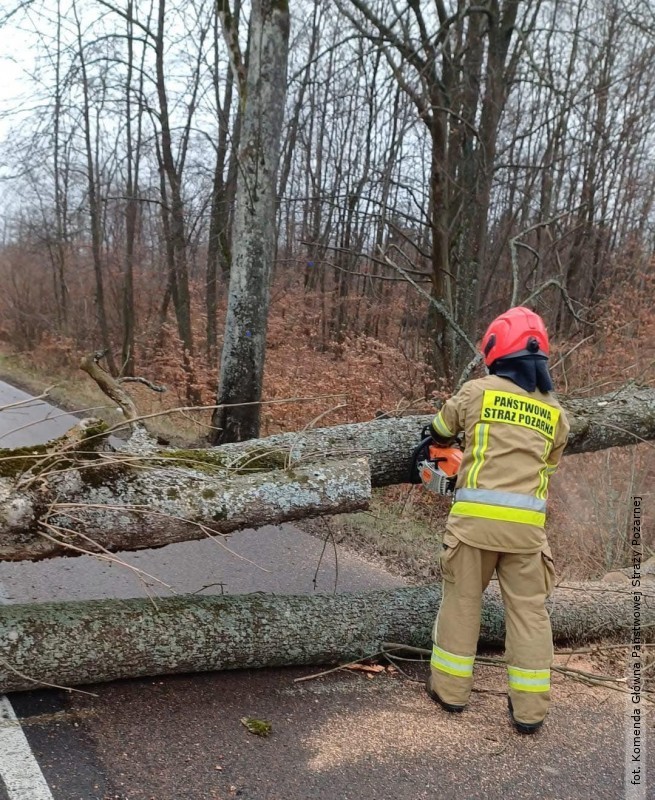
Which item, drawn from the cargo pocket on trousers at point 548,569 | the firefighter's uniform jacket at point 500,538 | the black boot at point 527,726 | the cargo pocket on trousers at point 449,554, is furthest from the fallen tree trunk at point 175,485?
the black boot at point 527,726

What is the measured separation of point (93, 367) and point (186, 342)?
333 inches

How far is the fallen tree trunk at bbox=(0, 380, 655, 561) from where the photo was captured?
106 inches

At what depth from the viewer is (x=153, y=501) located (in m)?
2.90

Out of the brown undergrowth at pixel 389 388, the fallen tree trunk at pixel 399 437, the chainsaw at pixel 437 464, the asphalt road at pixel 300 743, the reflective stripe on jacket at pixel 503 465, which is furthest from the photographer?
the brown undergrowth at pixel 389 388

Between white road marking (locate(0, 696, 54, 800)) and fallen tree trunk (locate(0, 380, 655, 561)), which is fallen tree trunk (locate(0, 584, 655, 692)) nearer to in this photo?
white road marking (locate(0, 696, 54, 800))

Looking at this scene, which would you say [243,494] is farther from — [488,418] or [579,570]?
[579,570]

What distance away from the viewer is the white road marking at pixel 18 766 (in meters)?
2.21

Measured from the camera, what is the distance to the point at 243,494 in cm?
309

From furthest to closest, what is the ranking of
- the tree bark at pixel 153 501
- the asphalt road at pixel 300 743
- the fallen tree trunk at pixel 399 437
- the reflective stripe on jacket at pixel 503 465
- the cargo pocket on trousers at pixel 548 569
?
1. the fallen tree trunk at pixel 399 437
2. the cargo pocket on trousers at pixel 548 569
3. the reflective stripe on jacket at pixel 503 465
4. the tree bark at pixel 153 501
5. the asphalt road at pixel 300 743

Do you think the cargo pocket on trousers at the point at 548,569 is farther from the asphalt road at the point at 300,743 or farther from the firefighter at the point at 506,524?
the asphalt road at the point at 300,743

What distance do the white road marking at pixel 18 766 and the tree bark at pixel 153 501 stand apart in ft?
2.23

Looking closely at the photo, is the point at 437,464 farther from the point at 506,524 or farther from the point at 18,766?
the point at 18,766

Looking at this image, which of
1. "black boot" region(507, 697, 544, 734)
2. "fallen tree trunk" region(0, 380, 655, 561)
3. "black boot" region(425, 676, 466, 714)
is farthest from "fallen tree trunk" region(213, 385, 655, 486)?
"black boot" region(507, 697, 544, 734)

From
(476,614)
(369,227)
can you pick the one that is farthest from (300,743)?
(369,227)
